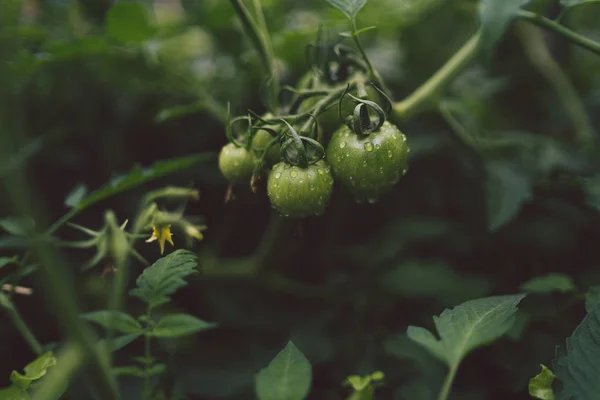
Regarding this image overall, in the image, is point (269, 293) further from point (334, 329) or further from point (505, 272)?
point (505, 272)

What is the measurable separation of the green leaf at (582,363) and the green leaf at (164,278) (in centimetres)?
42

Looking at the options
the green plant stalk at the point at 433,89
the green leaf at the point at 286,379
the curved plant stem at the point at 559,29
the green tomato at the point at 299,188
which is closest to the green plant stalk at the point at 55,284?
the green leaf at the point at 286,379

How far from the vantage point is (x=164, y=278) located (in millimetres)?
639

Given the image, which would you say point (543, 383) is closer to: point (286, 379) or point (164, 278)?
point (286, 379)

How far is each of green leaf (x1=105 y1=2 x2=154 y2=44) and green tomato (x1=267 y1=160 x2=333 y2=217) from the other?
1.81 feet

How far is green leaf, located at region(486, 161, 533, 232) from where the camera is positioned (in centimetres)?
100

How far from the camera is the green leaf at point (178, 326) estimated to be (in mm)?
634

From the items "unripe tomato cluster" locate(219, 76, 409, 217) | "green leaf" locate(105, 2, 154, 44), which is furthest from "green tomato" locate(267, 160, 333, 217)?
"green leaf" locate(105, 2, 154, 44)

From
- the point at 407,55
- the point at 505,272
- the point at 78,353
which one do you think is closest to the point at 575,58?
the point at 407,55

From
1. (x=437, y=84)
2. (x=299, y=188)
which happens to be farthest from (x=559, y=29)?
(x=299, y=188)

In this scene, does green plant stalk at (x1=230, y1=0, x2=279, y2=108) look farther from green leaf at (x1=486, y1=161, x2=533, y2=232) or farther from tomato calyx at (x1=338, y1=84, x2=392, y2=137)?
green leaf at (x1=486, y1=161, x2=533, y2=232)

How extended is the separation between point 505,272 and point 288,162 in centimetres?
63

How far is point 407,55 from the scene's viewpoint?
1.38 m

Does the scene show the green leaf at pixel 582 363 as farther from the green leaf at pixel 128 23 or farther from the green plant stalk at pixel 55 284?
the green leaf at pixel 128 23
